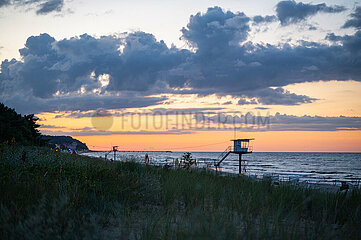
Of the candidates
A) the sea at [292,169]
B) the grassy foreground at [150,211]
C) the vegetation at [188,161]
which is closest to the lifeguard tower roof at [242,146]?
the sea at [292,169]

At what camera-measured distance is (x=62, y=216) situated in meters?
4.33

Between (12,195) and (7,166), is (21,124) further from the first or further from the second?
(12,195)

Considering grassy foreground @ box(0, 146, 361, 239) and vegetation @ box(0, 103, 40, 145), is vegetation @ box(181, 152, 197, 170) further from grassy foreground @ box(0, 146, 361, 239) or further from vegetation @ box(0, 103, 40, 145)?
vegetation @ box(0, 103, 40, 145)

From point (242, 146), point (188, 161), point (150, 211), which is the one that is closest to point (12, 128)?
point (188, 161)

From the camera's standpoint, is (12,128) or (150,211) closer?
(150,211)

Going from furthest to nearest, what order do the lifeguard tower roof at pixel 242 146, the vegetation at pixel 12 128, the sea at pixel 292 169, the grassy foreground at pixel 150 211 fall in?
the lifeguard tower roof at pixel 242 146, the vegetation at pixel 12 128, the sea at pixel 292 169, the grassy foreground at pixel 150 211

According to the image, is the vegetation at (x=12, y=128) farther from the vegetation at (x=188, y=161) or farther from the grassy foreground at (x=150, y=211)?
the grassy foreground at (x=150, y=211)

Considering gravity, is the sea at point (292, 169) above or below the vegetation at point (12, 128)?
below

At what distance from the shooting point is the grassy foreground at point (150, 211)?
13.3 ft

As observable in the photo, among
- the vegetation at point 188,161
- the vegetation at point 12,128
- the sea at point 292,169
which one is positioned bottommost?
the sea at point 292,169

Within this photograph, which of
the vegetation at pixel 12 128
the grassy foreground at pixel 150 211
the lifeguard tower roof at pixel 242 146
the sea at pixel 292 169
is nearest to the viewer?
the grassy foreground at pixel 150 211

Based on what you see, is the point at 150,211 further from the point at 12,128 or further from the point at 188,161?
the point at 12,128

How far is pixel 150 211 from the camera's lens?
19.8 ft

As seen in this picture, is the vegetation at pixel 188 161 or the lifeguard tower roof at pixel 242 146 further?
the lifeguard tower roof at pixel 242 146
